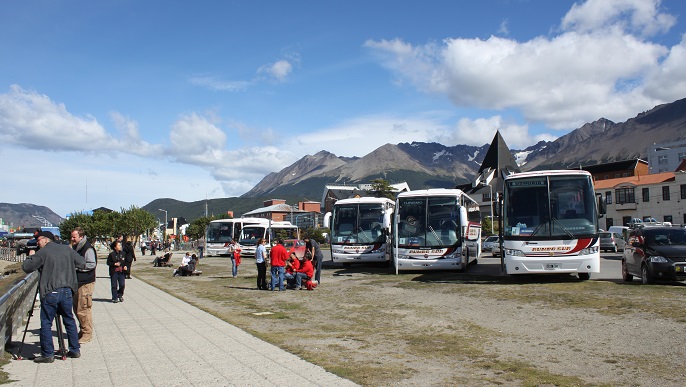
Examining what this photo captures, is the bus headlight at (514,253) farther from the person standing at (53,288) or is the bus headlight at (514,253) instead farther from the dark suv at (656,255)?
the person standing at (53,288)

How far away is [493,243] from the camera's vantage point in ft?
134

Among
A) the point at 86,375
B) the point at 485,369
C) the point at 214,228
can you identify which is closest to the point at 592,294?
the point at 485,369

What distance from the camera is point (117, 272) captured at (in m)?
15.7

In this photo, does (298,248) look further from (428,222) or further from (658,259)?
(658,259)

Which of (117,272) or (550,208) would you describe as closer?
(117,272)

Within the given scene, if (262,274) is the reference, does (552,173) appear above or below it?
above

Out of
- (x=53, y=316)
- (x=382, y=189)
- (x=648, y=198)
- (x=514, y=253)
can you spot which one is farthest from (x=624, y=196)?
(x=53, y=316)

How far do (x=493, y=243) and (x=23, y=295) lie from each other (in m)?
34.0

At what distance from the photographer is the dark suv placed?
49.8 ft

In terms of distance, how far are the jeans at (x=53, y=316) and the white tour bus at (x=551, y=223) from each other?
1224 cm

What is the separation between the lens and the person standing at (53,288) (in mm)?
8133

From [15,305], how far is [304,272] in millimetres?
9777

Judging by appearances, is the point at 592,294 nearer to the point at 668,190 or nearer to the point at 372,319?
the point at 372,319

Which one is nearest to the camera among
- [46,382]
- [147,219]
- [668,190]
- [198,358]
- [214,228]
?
[46,382]
